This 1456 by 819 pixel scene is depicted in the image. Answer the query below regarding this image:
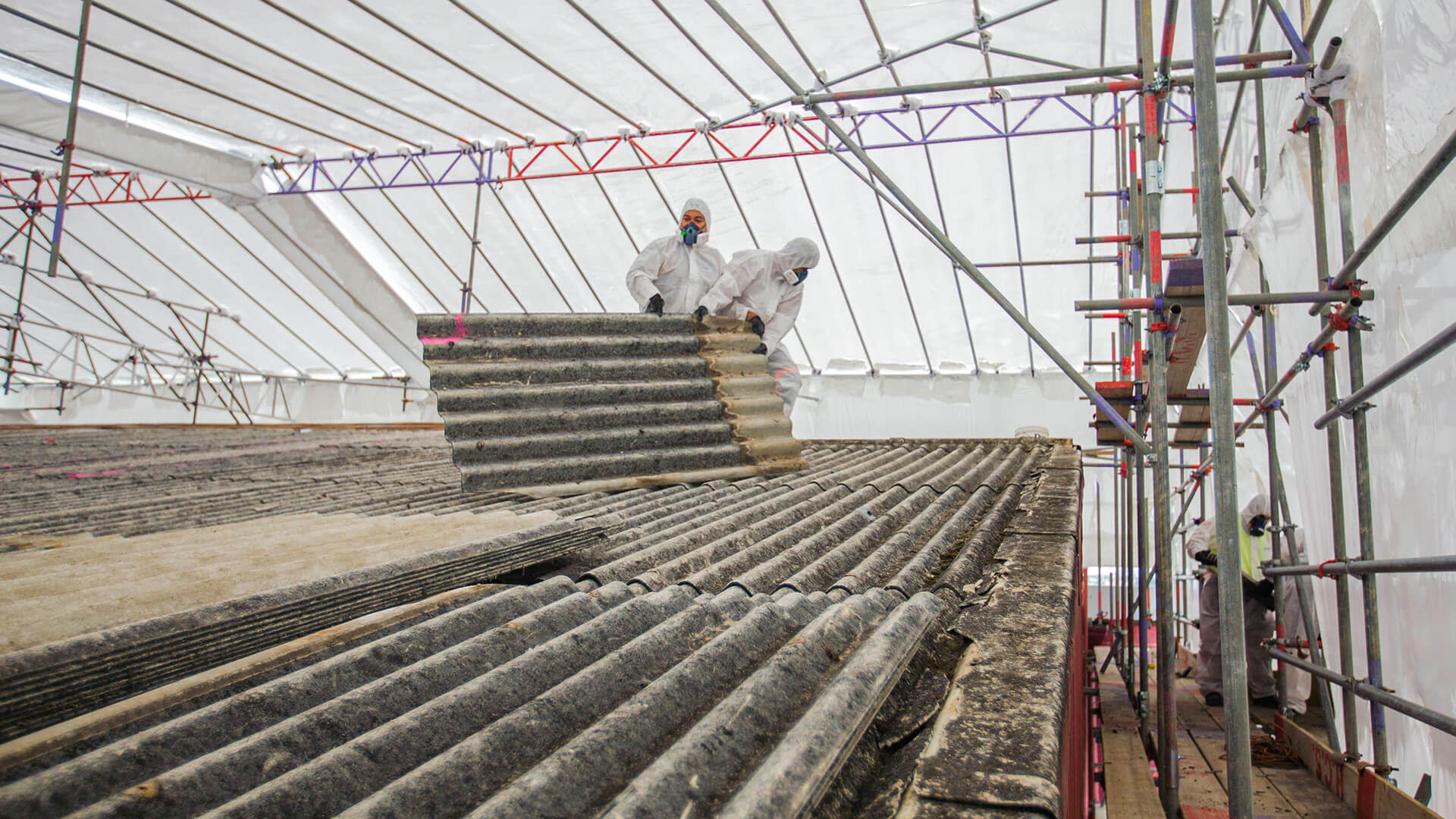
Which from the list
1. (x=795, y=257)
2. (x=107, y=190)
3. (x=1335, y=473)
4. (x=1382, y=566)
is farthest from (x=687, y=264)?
(x=107, y=190)

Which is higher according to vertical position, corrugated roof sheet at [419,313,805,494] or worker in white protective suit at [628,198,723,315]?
Result: worker in white protective suit at [628,198,723,315]

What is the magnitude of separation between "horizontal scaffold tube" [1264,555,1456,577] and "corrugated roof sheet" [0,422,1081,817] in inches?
32.2

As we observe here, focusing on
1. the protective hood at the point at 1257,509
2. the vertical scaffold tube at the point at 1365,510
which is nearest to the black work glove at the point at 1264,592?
the protective hood at the point at 1257,509

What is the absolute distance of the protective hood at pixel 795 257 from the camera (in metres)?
5.87

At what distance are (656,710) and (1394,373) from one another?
2280mm

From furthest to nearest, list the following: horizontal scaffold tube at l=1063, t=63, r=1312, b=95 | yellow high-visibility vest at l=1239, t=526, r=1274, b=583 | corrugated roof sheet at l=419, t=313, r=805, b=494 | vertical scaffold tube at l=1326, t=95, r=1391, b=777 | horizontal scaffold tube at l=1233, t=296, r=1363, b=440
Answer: yellow high-visibility vest at l=1239, t=526, r=1274, b=583 → corrugated roof sheet at l=419, t=313, r=805, b=494 → horizontal scaffold tube at l=1063, t=63, r=1312, b=95 → horizontal scaffold tube at l=1233, t=296, r=1363, b=440 → vertical scaffold tube at l=1326, t=95, r=1391, b=777

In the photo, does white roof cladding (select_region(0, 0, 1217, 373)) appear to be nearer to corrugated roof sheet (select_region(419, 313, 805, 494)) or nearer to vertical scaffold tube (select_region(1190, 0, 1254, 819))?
corrugated roof sheet (select_region(419, 313, 805, 494))

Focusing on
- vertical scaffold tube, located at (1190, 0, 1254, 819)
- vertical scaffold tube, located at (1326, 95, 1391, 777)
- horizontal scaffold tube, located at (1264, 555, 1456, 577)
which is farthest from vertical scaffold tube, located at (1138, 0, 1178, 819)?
vertical scaffold tube, located at (1190, 0, 1254, 819)

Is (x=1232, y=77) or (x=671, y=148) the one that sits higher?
(x=671, y=148)

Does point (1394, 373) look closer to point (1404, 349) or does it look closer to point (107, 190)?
point (1404, 349)

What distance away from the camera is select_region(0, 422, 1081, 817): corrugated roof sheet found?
42.2 inches

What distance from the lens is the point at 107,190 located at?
43.8 ft

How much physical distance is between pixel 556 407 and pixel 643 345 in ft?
2.31

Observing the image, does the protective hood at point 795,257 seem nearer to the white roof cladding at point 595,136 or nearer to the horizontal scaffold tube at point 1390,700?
the horizontal scaffold tube at point 1390,700
